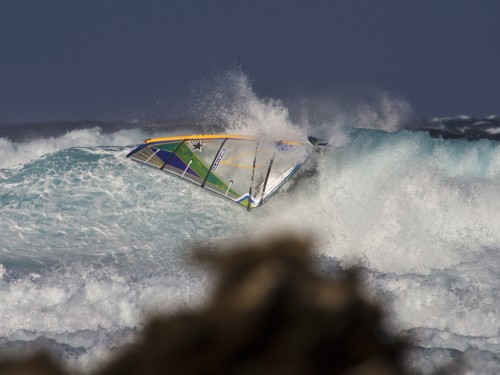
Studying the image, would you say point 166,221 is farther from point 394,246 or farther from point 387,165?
point 387,165

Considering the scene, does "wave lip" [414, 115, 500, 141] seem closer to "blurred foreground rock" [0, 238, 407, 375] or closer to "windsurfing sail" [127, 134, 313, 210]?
"windsurfing sail" [127, 134, 313, 210]

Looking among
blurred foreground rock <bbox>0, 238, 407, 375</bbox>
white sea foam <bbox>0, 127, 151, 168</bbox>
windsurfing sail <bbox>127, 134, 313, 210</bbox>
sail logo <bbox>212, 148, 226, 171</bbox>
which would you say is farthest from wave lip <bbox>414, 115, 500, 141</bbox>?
blurred foreground rock <bbox>0, 238, 407, 375</bbox>

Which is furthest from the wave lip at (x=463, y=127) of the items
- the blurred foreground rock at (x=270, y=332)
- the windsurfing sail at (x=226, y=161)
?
the blurred foreground rock at (x=270, y=332)

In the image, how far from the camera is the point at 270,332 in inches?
53.6

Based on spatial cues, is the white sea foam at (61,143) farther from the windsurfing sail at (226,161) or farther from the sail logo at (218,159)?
the sail logo at (218,159)

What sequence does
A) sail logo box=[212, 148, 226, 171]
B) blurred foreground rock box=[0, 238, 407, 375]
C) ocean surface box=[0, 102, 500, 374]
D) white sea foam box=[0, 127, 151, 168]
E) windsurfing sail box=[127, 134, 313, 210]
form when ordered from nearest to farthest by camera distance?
blurred foreground rock box=[0, 238, 407, 375] < ocean surface box=[0, 102, 500, 374] < windsurfing sail box=[127, 134, 313, 210] < sail logo box=[212, 148, 226, 171] < white sea foam box=[0, 127, 151, 168]

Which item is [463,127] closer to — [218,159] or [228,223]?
[218,159]

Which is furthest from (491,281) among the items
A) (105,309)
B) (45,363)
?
(45,363)

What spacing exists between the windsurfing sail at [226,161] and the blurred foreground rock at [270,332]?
8.37 metres

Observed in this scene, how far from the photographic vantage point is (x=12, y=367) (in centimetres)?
119

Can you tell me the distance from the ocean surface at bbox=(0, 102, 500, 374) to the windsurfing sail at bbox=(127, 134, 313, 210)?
35cm

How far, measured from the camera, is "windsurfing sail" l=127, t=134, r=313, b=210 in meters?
9.98

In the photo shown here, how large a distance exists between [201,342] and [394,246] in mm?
7781

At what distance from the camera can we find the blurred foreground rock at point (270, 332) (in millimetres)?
1278
